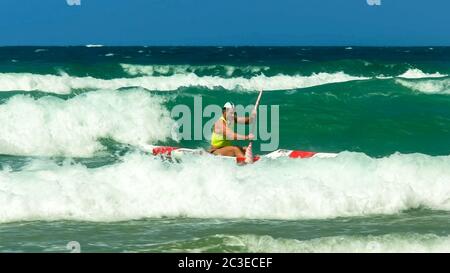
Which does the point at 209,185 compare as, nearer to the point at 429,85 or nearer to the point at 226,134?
the point at 226,134

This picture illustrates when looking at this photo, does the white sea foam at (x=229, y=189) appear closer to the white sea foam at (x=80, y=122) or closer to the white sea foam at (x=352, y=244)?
the white sea foam at (x=352, y=244)

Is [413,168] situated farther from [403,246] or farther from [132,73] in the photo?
[132,73]

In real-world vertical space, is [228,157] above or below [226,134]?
below

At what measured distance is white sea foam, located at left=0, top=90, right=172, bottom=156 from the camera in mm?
17297

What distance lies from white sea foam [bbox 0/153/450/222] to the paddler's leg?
3.00ft

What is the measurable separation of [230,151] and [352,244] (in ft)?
16.9

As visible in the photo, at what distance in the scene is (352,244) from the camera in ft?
25.8

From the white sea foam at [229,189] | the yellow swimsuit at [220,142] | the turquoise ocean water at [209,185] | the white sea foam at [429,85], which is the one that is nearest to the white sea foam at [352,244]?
the turquoise ocean water at [209,185]

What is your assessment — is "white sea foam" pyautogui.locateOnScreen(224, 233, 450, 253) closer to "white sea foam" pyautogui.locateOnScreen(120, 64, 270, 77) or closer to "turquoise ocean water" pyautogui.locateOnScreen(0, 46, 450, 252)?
"turquoise ocean water" pyautogui.locateOnScreen(0, 46, 450, 252)

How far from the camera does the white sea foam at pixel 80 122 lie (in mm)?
17297

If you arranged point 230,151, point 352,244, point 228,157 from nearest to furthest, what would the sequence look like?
point 352,244, point 228,157, point 230,151

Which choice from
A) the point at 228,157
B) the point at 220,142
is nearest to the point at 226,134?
the point at 220,142

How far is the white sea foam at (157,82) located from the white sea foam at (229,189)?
15455 mm
